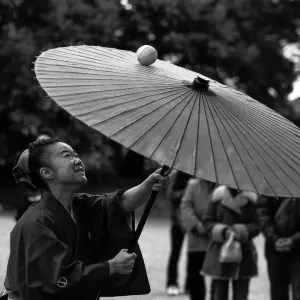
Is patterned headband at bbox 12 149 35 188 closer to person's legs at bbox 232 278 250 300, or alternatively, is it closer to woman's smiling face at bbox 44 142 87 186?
woman's smiling face at bbox 44 142 87 186

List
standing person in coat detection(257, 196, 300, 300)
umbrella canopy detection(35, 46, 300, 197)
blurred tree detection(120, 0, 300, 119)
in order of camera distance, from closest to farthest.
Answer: umbrella canopy detection(35, 46, 300, 197) < standing person in coat detection(257, 196, 300, 300) < blurred tree detection(120, 0, 300, 119)

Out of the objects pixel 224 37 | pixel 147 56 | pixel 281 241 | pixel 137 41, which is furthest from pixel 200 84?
pixel 224 37

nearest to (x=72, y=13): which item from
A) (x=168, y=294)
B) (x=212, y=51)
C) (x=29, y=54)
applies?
(x=29, y=54)

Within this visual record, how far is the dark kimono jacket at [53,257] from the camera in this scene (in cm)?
377

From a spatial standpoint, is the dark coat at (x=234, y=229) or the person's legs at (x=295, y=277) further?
the dark coat at (x=234, y=229)

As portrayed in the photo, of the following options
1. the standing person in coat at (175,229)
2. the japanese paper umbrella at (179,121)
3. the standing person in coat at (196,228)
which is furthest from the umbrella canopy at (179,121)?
the standing person in coat at (175,229)

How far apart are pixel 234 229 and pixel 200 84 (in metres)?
3.71

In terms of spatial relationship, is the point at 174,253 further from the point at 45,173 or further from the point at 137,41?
the point at 137,41

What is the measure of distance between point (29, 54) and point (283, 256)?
13.9m

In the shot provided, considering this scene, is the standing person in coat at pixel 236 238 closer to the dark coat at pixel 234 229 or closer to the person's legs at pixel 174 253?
the dark coat at pixel 234 229

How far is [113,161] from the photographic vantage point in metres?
26.4

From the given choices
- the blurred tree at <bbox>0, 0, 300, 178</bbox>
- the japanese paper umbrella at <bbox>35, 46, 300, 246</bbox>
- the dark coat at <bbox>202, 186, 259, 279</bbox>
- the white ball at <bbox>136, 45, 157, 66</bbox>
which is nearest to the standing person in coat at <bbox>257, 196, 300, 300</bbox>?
the dark coat at <bbox>202, 186, 259, 279</bbox>

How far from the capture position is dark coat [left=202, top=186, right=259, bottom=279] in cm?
738

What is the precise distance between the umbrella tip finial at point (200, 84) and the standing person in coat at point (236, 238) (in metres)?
3.62
